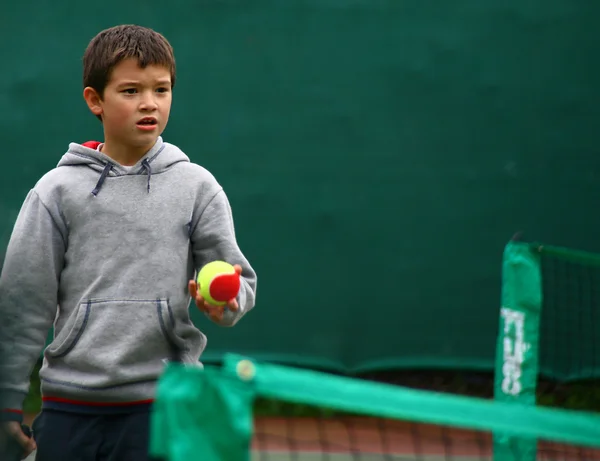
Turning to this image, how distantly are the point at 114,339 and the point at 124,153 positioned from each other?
542 millimetres

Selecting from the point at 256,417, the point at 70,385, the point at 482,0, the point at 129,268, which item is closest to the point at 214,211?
the point at 129,268

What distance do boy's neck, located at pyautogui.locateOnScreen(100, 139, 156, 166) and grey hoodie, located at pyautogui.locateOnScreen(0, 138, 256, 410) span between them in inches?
Result: 2.0

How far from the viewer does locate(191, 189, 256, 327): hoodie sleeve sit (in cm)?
274

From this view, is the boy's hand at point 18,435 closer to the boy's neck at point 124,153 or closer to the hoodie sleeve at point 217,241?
the hoodie sleeve at point 217,241

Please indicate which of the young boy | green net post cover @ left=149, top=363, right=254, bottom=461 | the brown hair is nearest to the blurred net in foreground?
green net post cover @ left=149, top=363, right=254, bottom=461

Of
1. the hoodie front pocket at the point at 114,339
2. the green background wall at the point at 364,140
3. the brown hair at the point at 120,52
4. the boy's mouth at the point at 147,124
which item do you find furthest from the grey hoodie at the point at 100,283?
the green background wall at the point at 364,140

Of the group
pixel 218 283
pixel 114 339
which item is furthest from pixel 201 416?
pixel 114 339

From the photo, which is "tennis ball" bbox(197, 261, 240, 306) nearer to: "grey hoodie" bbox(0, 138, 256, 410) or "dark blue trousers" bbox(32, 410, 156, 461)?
"grey hoodie" bbox(0, 138, 256, 410)

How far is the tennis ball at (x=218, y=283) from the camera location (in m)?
2.53

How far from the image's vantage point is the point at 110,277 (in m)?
2.62

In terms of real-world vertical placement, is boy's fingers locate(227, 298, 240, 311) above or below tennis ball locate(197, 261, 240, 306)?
below

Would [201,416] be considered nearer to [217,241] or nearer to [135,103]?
[217,241]

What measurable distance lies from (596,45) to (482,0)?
0.71m

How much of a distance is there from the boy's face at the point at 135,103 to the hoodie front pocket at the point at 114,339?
0.47m
